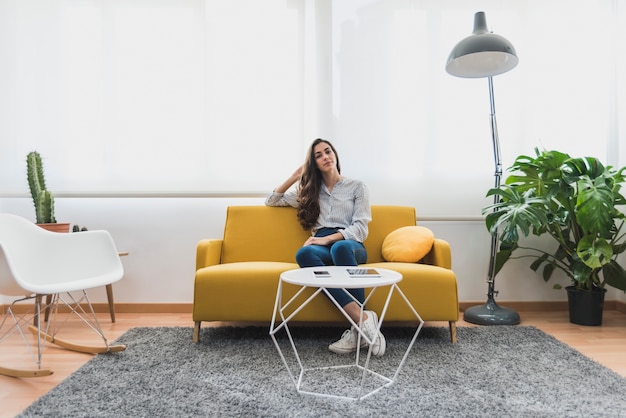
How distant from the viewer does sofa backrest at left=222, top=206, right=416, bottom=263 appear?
2785 mm

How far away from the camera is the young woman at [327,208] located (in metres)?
2.28

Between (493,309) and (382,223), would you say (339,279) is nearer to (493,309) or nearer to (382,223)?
(382,223)

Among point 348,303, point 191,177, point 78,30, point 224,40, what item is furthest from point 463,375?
point 78,30

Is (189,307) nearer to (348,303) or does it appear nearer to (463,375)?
(348,303)

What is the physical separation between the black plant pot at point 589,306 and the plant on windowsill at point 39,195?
3334 mm

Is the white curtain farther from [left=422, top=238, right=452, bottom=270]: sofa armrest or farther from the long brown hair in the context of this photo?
[left=422, top=238, right=452, bottom=270]: sofa armrest

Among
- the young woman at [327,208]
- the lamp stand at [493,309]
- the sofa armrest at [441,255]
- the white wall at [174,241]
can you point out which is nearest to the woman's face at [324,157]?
the young woman at [327,208]

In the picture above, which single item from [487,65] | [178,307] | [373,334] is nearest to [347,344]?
[373,334]

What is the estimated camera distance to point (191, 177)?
10.2ft

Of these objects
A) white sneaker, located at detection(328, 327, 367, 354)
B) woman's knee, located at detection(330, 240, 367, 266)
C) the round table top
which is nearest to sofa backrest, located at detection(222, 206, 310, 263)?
woman's knee, located at detection(330, 240, 367, 266)

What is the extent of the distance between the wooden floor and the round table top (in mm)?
955

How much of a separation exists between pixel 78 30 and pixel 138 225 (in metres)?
1.47

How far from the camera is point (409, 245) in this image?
2.56 metres

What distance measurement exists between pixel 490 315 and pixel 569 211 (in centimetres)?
85
